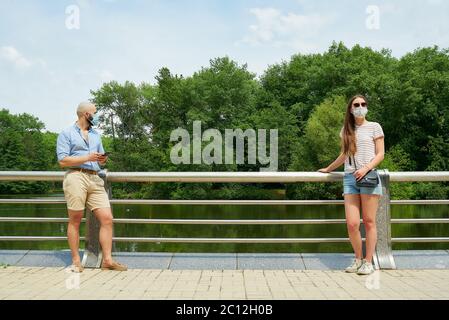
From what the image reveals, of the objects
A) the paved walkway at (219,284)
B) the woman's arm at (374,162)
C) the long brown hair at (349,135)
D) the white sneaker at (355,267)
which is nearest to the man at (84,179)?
the paved walkway at (219,284)

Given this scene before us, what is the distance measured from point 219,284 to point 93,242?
1856 mm

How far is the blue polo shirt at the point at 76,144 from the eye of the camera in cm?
587

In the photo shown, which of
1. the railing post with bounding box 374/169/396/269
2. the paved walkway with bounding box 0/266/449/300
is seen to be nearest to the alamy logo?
the railing post with bounding box 374/169/396/269

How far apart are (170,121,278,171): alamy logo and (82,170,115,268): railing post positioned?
42.8 m

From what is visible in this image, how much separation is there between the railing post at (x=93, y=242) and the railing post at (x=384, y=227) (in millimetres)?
3309

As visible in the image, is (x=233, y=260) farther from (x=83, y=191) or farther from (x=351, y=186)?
(x=83, y=191)

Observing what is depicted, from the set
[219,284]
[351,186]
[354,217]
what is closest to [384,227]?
[354,217]

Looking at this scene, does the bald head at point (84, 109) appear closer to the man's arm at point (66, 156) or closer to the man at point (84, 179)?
the man at point (84, 179)

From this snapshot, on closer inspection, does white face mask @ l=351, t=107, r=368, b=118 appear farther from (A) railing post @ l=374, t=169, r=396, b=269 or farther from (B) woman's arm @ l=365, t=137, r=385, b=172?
(A) railing post @ l=374, t=169, r=396, b=269

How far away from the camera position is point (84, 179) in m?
6.01

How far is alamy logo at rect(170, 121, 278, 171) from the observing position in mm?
50191

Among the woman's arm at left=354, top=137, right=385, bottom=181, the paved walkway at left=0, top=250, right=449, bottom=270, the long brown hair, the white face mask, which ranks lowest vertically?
the paved walkway at left=0, top=250, right=449, bottom=270

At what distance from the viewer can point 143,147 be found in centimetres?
5469
